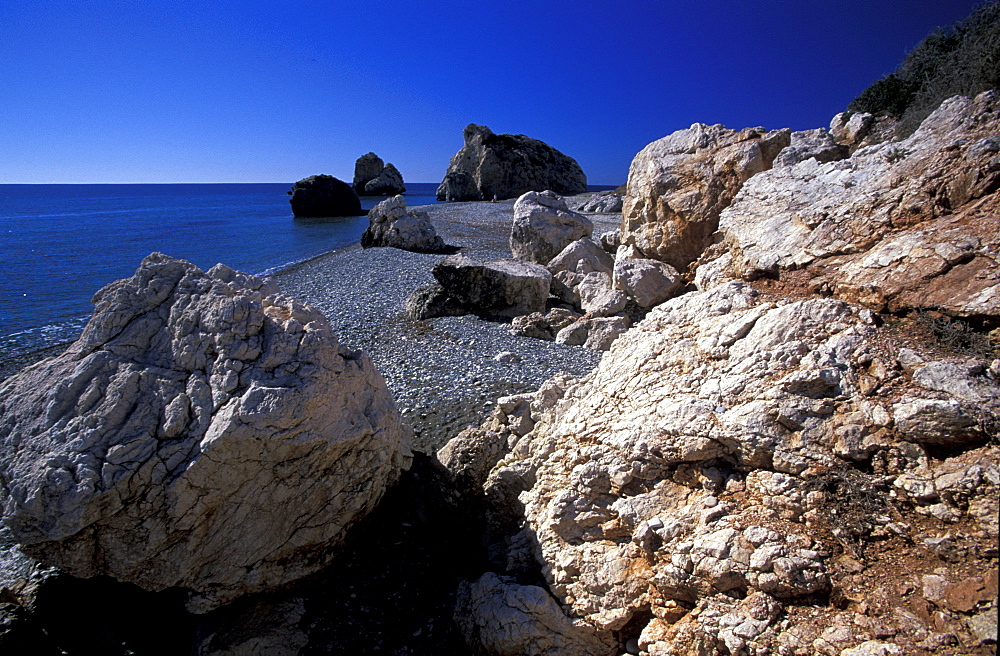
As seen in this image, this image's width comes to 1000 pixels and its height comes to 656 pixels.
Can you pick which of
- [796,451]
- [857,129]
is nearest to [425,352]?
[857,129]

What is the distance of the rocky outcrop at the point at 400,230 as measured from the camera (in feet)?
97.4

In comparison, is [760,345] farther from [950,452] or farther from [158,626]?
[158,626]

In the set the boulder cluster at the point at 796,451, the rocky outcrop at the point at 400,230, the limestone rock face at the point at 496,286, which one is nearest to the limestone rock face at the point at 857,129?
the boulder cluster at the point at 796,451

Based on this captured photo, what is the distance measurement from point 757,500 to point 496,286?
39.3ft

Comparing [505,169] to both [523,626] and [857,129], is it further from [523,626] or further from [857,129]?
[523,626]

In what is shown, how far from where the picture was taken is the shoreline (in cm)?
1018

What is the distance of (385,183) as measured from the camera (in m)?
99.8

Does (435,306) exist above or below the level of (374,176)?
below

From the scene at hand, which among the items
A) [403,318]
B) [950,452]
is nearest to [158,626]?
[950,452]

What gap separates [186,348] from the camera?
558 cm

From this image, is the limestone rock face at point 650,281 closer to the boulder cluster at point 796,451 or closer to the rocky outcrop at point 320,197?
the boulder cluster at point 796,451

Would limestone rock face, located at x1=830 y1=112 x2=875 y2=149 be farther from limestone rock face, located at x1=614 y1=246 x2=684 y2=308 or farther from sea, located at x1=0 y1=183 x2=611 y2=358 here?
sea, located at x1=0 y1=183 x2=611 y2=358

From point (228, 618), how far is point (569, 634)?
3822 millimetres

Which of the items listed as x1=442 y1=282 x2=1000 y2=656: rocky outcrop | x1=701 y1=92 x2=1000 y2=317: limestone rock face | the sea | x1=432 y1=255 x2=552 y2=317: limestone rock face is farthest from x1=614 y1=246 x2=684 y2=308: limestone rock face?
the sea
